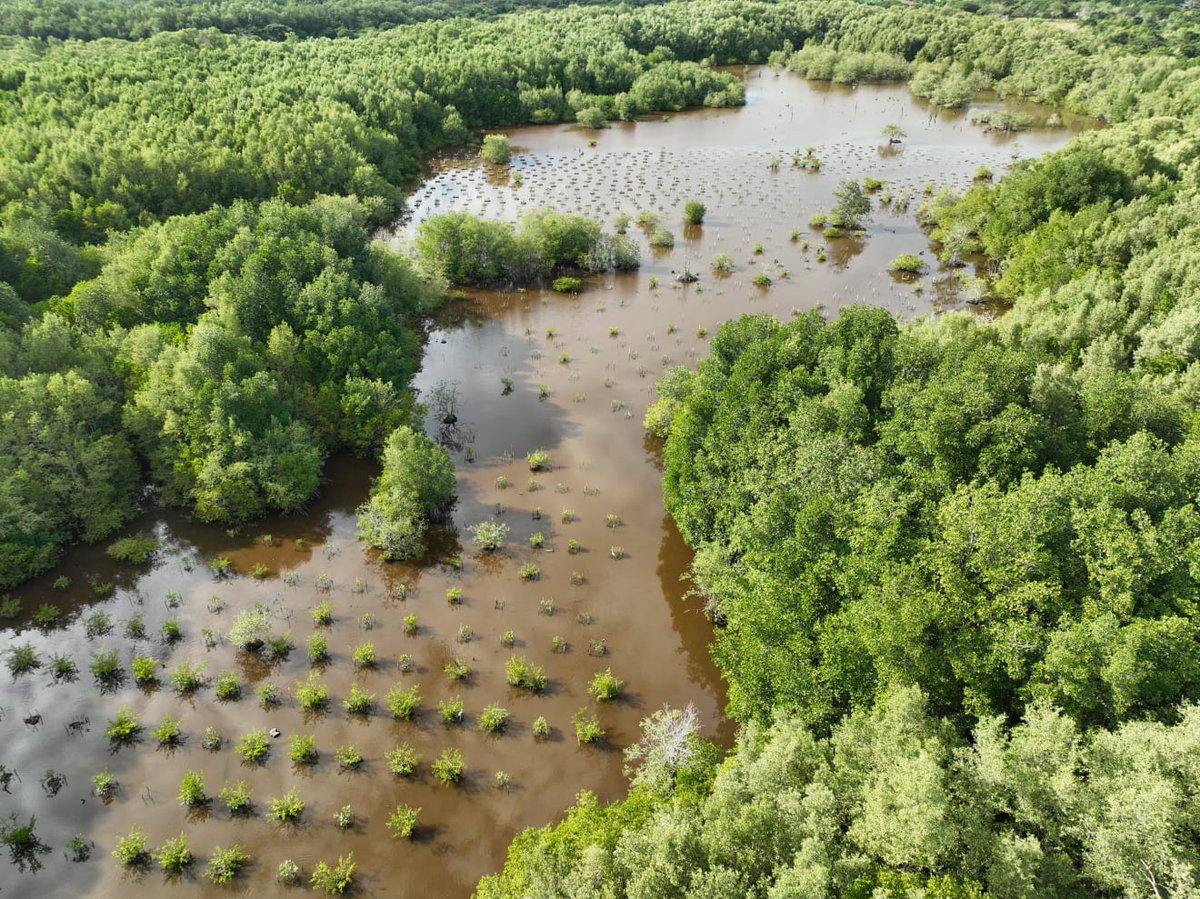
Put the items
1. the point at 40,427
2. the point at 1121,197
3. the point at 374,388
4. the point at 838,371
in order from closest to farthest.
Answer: the point at 838,371 → the point at 40,427 → the point at 374,388 → the point at 1121,197

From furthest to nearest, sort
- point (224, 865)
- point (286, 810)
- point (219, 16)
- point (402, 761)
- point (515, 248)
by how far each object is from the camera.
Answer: point (219, 16)
point (515, 248)
point (402, 761)
point (286, 810)
point (224, 865)

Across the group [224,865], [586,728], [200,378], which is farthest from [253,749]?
[200,378]

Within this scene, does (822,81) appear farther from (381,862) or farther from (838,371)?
(381,862)

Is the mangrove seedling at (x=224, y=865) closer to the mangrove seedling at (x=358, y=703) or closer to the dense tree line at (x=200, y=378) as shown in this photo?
the mangrove seedling at (x=358, y=703)

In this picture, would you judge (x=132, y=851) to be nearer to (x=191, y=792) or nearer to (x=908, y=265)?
(x=191, y=792)

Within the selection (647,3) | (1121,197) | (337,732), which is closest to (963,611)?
(337,732)

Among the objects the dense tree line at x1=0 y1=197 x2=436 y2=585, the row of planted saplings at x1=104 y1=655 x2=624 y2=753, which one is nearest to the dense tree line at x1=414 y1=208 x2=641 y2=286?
the dense tree line at x1=0 y1=197 x2=436 y2=585

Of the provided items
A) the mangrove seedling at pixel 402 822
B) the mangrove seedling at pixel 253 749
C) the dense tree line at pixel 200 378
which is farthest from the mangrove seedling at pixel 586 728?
the dense tree line at pixel 200 378

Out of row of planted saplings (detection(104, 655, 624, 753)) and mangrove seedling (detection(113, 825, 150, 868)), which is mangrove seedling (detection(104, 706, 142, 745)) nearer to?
row of planted saplings (detection(104, 655, 624, 753))
